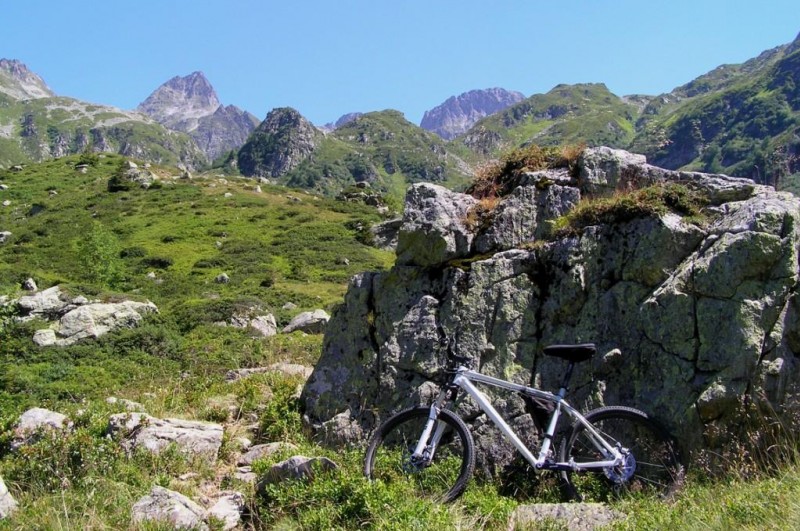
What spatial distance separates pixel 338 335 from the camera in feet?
31.8

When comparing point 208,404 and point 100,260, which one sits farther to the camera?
point 100,260

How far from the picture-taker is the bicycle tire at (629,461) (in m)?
6.42

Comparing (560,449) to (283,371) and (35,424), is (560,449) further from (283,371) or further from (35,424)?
(283,371)

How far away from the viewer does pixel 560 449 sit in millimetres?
6547

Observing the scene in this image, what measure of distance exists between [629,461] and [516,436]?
3.97 feet

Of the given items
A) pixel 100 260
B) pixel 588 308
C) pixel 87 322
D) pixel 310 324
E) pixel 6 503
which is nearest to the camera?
pixel 6 503

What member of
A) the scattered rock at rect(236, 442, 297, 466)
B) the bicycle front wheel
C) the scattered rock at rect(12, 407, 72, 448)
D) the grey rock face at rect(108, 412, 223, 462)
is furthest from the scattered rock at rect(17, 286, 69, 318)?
the bicycle front wheel

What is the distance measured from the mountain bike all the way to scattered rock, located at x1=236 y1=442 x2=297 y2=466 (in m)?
1.95

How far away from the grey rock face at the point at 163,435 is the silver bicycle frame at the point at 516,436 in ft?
11.2

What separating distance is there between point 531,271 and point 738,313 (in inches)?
103

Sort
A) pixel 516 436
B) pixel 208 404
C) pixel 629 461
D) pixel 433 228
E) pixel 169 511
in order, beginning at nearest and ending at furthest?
pixel 169 511 → pixel 629 461 → pixel 516 436 → pixel 433 228 → pixel 208 404

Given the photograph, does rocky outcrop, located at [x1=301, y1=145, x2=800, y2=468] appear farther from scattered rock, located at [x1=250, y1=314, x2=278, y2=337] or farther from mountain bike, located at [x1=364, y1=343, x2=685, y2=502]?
scattered rock, located at [x1=250, y1=314, x2=278, y2=337]

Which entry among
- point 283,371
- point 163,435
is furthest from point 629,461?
point 283,371

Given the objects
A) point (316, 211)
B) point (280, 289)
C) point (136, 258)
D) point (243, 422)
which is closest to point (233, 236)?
point (136, 258)
